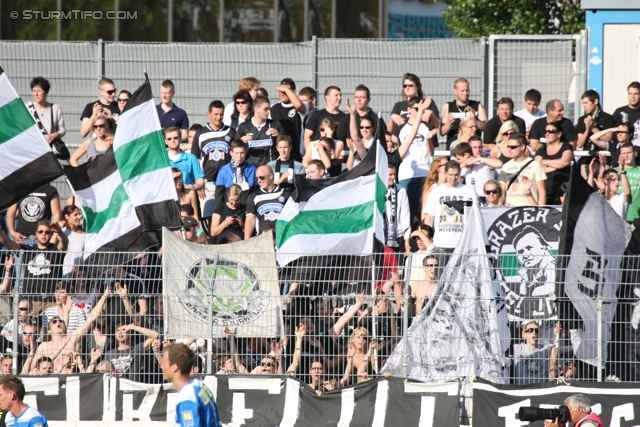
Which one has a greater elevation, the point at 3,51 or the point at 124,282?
the point at 3,51

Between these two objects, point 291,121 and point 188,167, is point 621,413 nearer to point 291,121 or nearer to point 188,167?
point 188,167

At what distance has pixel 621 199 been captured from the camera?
13.7 meters

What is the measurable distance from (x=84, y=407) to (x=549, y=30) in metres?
24.4

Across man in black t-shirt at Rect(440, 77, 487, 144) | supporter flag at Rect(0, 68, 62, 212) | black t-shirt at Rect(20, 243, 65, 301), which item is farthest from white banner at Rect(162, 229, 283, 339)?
man in black t-shirt at Rect(440, 77, 487, 144)

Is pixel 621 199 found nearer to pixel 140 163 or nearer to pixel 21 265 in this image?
pixel 140 163

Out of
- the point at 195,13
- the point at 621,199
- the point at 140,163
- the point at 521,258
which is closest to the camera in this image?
the point at 521,258

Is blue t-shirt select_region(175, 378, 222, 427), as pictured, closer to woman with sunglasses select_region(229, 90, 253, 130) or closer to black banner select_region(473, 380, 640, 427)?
black banner select_region(473, 380, 640, 427)

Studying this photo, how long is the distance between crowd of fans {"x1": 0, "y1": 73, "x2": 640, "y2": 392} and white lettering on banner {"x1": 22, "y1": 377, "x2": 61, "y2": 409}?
114 mm

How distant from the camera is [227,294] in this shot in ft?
36.2

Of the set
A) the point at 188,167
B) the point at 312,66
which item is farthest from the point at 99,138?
the point at 312,66

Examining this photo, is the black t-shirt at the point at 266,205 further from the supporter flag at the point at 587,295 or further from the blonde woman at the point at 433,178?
the supporter flag at the point at 587,295

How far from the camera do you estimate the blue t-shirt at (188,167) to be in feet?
48.9

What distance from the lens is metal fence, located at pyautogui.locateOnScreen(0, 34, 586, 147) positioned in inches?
715

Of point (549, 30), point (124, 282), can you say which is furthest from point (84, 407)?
point (549, 30)
